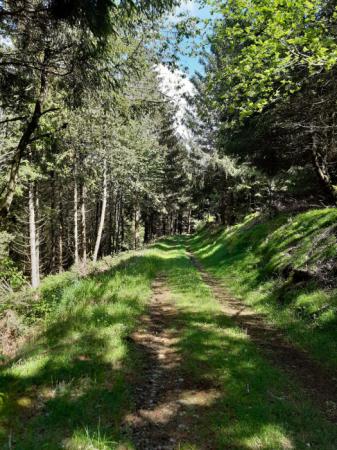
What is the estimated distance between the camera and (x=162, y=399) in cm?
583

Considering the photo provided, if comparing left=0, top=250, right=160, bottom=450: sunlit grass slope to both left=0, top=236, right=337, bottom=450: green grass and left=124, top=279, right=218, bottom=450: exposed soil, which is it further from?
left=124, top=279, right=218, bottom=450: exposed soil

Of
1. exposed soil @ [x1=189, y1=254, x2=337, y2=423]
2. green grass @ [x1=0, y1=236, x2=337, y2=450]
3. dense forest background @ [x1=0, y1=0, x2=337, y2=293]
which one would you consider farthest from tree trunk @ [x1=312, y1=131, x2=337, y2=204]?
green grass @ [x1=0, y1=236, x2=337, y2=450]

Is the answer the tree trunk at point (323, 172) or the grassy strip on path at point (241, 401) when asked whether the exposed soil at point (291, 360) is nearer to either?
the grassy strip on path at point (241, 401)

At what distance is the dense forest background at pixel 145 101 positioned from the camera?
22.3 ft

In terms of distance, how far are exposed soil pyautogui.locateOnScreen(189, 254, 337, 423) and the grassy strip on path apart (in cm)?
27

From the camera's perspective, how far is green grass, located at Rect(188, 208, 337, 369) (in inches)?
343

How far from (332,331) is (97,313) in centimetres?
569

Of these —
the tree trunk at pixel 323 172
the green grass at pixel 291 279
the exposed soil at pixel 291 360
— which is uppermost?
the tree trunk at pixel 323 172

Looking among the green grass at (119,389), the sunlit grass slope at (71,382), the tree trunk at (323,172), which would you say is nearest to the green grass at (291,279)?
the green grass at (119,389)

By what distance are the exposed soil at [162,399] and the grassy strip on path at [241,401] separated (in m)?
0.10

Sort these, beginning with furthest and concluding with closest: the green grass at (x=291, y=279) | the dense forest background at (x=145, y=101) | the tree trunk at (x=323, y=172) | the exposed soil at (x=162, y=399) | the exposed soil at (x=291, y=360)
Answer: the tree trunk at (x=323, y=172), the green grass at (x=291, y=279), the dense forest background at (x=145, y=101), the exposed soil at (x=291, y=360), the exposed soil at (x=162, y=399)

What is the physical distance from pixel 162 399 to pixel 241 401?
1264mm

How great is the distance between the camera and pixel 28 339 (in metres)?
8.49

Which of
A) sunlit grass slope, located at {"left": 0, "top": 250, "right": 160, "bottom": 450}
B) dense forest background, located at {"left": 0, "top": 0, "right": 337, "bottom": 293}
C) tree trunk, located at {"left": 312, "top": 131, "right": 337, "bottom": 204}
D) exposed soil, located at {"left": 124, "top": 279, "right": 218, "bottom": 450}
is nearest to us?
sunlit grass slope, located at {"left": 0, "top": 250, "right": 160, "bottom": 450}
